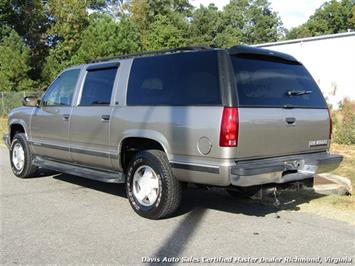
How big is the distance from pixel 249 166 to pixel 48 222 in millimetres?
2557

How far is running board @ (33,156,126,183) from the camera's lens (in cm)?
684

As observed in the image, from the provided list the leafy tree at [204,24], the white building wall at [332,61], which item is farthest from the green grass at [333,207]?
the leafy tree at [204,24]

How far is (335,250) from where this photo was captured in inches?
202

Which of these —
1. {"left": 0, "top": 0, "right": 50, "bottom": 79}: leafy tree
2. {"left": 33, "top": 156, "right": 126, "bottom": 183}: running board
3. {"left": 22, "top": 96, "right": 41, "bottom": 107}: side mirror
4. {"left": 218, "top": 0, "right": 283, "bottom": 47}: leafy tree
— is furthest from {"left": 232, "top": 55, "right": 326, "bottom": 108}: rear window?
{"left": 218, "top": 0, "right": 283, "bottom": 47}: leafy tree

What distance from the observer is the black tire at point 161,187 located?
5.99 metres

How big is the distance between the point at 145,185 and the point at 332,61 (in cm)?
2362

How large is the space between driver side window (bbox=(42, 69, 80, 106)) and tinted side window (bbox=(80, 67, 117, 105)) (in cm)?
35

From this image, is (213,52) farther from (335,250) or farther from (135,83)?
(335,250)

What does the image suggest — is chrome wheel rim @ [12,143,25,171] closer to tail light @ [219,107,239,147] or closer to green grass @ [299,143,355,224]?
tail light @ [219,107,239,147]

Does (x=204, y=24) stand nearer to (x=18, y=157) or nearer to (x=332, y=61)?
(x=332, y=61)

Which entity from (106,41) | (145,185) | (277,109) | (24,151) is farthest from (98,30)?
(277,109)

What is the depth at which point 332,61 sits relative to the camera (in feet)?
91.0

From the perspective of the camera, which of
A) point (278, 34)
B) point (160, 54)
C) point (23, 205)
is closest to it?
point (160, 54)

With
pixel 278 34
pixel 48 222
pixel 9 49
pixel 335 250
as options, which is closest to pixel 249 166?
pixel 335 250
